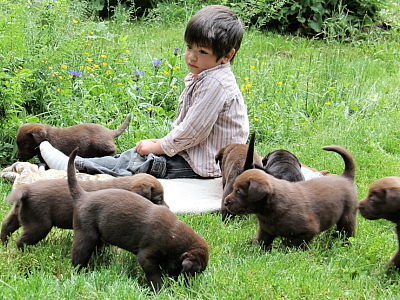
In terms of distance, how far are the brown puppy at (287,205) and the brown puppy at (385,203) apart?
391 millimetres

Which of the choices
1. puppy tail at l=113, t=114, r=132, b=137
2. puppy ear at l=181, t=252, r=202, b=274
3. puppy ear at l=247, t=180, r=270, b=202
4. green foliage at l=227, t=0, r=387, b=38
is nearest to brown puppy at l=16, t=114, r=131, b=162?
puppy tail at l=113, t=114, r=132, b=137

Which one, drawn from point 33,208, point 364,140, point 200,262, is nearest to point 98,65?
point 364,140

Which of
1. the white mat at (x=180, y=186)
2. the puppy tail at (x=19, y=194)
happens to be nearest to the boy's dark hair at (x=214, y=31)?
the white mat at (x=180, y=186)

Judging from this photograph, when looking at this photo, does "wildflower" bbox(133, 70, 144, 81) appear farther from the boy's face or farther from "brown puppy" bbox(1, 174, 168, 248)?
"brown puppy" bbox(1, 174, 168, 248)

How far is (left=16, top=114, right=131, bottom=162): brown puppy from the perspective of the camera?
7.23 metres

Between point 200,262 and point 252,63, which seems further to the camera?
point 252,63

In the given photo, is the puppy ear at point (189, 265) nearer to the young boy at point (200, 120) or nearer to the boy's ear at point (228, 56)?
the young boy at point (200, 120)

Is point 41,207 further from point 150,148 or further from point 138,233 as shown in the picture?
point 150,148

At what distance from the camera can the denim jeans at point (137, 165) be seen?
7.03 m

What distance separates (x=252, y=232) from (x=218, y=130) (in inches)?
62.0

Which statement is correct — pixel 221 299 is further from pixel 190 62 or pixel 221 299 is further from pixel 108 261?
pixel 190 62

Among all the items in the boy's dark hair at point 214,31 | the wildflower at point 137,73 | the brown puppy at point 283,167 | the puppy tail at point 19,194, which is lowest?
the wildflower at point 137,73

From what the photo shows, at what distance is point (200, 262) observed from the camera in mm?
4445

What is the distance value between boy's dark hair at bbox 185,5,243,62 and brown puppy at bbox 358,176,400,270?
2.60 m
